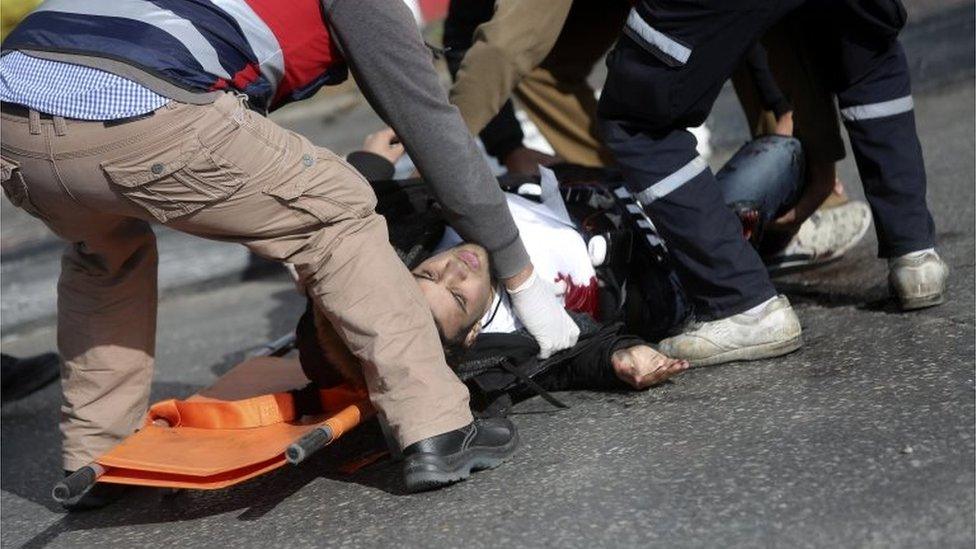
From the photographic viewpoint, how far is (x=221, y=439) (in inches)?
114

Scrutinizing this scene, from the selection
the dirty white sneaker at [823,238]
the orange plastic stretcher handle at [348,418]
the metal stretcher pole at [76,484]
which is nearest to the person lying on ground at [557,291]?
the orange plastic stretcher handle at [348,418]

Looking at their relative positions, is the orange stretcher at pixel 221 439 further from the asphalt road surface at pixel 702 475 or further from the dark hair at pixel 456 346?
the dark hair at pixel 456 346

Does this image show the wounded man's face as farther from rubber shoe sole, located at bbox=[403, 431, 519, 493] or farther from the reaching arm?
rubber shoe sole, located at bbox=[403, 431, 519, 493]

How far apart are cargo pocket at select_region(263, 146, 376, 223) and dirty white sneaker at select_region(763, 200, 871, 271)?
5.28ft

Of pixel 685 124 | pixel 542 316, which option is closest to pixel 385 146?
pixel 542 316

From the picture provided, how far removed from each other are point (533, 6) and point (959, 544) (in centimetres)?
171

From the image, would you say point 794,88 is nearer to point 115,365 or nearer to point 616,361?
point 616,361

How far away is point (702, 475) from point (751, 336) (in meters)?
0.65

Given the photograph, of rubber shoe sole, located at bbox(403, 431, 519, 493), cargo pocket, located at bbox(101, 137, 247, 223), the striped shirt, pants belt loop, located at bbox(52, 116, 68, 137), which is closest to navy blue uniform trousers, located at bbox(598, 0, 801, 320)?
rubber shoe sole, located at bbox(403, 431, 519, 493)

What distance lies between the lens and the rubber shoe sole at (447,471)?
2.64 meters

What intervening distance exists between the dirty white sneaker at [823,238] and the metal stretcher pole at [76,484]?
208 centimetres

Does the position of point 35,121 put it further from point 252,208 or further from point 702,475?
point 702,475

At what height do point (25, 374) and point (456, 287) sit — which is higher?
point (456, 287)

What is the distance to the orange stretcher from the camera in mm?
2693
